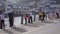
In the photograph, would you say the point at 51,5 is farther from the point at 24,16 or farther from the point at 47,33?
the point at 47,33

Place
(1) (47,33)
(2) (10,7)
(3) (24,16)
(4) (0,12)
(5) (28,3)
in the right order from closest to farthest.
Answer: (1) (47,33) → (4) (0,12) → (2) (10,7) → (3) (24,16) → (5) (28,3)

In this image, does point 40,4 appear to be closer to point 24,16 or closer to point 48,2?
point 48,2

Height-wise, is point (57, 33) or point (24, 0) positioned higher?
point (24, 0)

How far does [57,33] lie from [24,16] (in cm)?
506

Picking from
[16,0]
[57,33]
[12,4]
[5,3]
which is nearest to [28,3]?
[16,0]

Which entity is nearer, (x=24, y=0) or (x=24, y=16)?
(x=24, y=16)

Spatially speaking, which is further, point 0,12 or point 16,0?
point 16,0

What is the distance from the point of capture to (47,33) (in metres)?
13.5

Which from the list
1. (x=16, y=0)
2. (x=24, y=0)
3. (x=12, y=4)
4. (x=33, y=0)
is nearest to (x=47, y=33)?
(x=12, y=4)

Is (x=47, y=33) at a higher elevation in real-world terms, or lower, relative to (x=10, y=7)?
lower

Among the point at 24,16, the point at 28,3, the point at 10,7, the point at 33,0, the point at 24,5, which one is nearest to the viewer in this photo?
the point at 10,7

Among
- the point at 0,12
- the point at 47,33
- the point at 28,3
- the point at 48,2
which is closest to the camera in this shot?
the point at 47,33

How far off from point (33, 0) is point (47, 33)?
34.3ft

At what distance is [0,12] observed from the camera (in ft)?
49.2
